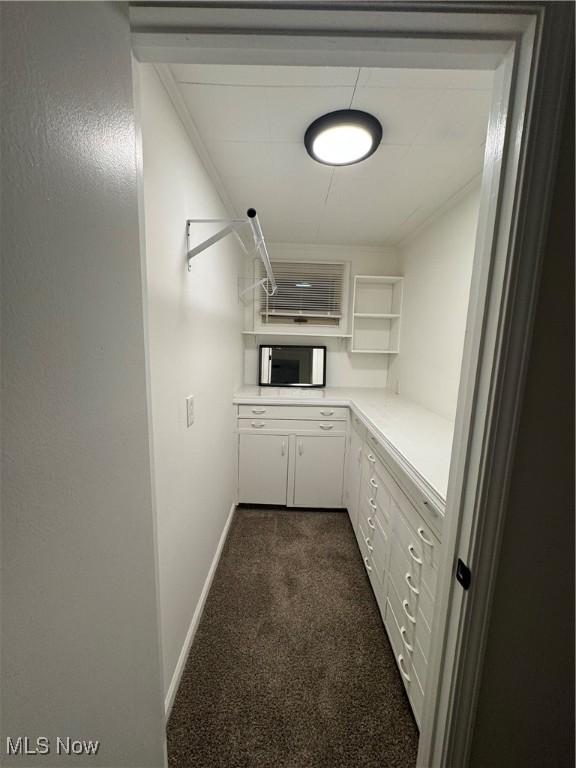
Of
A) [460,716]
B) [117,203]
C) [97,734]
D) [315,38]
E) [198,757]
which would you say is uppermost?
[315,38]

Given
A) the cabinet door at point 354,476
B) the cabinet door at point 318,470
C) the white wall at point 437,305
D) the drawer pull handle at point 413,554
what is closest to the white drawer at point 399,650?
the drawer pull handle at point 413,554

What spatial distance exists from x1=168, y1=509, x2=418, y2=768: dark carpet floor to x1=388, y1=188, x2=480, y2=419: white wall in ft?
4.41

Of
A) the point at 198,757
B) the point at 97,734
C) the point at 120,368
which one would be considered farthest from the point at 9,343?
the point at 198,757

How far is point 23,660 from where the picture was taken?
35cm

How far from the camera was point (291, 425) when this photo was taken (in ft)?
7.77

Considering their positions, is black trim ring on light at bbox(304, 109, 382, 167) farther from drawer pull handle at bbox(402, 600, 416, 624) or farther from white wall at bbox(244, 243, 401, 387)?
drawer pull handle at bbox(402, 600, 416, 624)

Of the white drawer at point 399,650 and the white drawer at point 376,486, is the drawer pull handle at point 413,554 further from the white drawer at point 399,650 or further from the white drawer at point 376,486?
the white drawer at point 399,650

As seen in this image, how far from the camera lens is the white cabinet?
2.37 meters

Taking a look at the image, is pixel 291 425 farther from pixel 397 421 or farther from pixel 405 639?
pixel 405 639

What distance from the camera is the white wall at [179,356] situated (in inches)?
37.1

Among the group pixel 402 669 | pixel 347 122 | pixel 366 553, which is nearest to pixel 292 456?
pixel 366 553

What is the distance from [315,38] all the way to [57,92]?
47 cm

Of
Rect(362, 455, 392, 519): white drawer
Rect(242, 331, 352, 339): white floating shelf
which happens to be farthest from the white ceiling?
Rect(362, 455, 392, 519): white drawer

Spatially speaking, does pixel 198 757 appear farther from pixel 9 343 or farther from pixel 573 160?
pixel 573 160
